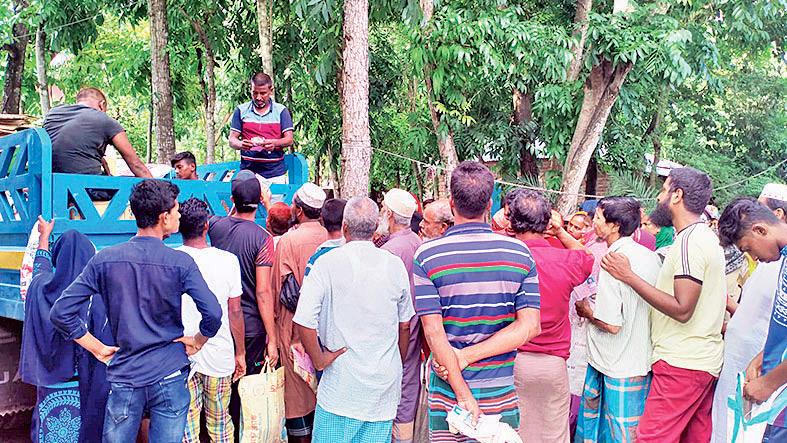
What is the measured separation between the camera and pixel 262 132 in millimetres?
6023

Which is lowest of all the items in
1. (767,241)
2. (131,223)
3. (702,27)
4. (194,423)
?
(194,423)

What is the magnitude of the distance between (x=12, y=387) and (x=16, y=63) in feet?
28.6

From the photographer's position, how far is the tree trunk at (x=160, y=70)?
26.3ft

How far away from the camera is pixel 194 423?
3.73 meters

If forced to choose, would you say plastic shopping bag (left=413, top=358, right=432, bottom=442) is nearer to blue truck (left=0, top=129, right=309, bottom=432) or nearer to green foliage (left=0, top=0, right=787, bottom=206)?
blue truck (left=0, top=129, right=309, bottom=432)

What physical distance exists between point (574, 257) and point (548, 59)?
19.3ft

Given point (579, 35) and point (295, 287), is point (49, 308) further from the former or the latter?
point (579, 35)

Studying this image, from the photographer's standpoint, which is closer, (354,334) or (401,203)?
(354,334)

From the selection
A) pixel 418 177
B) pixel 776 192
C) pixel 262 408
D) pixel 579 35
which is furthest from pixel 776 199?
pixel 418 177

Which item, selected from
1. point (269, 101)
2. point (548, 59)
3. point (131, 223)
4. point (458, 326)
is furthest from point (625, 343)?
point (548, 59)

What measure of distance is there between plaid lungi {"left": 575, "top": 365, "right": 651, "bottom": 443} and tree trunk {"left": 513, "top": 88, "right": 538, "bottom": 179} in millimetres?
8058

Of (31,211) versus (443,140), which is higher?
(31,211)

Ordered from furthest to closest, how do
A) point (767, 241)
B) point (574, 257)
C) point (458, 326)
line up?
point (574, 257) < point (767, 241) < point (458, 326)

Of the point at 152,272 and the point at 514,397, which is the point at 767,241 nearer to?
the point at 514,397
